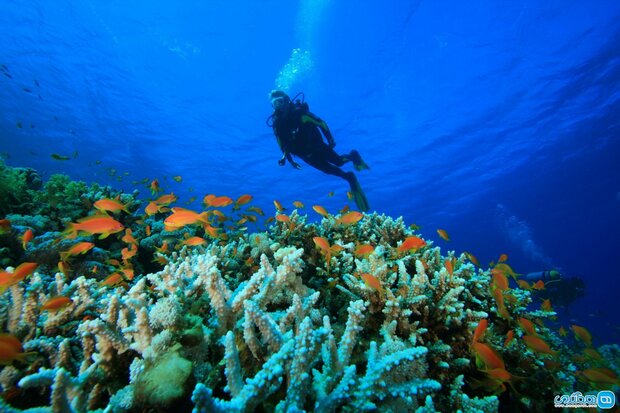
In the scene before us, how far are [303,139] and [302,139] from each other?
0.04 meters

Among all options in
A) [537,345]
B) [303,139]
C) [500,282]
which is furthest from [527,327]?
[303,139]

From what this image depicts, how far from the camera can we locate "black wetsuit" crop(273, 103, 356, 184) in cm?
925

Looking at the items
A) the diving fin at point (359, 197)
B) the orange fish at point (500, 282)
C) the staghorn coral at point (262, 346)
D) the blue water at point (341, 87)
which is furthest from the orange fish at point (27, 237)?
the diving fin at point (359, 197)

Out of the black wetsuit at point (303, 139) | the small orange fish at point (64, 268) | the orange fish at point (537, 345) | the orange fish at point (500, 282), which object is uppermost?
the black wetsuit at point (303, 139)

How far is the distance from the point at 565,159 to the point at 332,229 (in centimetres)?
3659

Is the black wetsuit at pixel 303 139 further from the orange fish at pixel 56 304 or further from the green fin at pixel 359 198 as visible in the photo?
the orange fish at pixel 56 304

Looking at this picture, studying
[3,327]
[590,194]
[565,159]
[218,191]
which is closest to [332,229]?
[3,327]

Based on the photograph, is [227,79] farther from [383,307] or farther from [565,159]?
[565,159]

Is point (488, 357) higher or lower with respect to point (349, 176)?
lower

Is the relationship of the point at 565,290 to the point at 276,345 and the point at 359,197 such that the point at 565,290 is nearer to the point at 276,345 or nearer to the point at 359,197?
the point at 359,197

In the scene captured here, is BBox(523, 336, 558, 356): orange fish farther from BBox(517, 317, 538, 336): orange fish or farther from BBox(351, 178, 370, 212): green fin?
BBox(351, 178, 370, 212): green fin

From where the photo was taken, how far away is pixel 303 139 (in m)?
9.99

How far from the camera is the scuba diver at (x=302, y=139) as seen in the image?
924 centimetres

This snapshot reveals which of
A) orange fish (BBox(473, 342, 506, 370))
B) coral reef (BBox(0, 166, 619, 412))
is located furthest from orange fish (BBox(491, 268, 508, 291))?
orange fish (BBox(473, 342, 506, 370))
